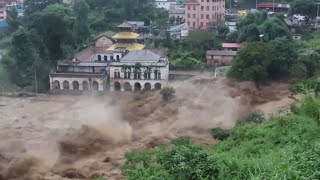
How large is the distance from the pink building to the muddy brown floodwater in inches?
745

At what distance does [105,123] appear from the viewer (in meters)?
28.1

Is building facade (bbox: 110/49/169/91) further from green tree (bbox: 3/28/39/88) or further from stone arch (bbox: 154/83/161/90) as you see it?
green tree (bbox: 3/28/39/88)

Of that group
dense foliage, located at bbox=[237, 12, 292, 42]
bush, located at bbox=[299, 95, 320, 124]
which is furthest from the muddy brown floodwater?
dense foliage, located at bbox=[237, 12, 292, 42]

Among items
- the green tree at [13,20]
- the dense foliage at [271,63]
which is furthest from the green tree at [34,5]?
the dense foliage at [271,63]

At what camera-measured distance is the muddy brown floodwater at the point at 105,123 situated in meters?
22.5

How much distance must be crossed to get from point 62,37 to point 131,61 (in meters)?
9.84


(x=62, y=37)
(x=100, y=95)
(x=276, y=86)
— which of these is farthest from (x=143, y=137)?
(x=62, y=37)

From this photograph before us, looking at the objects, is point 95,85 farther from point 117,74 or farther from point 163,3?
point 163,3

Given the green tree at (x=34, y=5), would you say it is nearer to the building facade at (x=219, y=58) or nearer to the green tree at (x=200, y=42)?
the green tree at (x=200, y=42)

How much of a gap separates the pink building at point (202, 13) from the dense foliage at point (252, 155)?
94.2 ft

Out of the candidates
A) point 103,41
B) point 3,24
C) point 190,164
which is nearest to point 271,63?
point 103,41

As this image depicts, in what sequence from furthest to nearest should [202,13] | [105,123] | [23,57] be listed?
1. [202,13]
2. [23,57]
3. [105,123]

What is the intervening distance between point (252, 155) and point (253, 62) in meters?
15.6

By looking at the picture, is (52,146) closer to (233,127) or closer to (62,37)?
(233,127)
